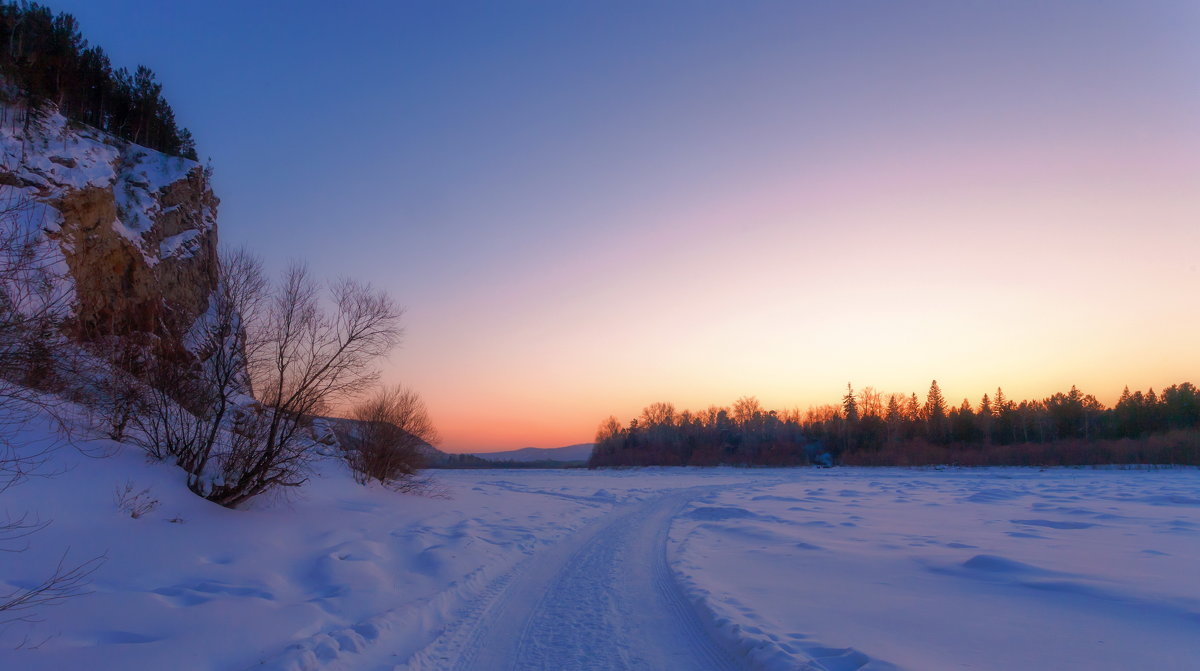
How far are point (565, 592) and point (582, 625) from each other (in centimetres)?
185

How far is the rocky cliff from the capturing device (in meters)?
15.9

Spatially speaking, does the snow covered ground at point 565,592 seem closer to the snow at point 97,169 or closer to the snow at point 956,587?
the snow at point 956,587

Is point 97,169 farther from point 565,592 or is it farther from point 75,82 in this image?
point 565,592

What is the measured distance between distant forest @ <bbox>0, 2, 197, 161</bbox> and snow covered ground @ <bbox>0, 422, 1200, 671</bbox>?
2100cm

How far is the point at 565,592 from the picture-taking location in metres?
8.71

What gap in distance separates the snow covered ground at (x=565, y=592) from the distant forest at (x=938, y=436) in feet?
179

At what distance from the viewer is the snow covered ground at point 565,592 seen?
5.80 m

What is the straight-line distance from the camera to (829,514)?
20125 millimetres

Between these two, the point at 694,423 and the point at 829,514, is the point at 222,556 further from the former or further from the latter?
the point at 694,423

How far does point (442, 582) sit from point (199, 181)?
26.8 metres

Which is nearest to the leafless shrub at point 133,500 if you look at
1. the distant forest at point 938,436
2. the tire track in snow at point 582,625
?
the tire track in snow at point 582,625

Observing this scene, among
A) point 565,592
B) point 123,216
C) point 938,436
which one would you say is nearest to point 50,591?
point 565,592

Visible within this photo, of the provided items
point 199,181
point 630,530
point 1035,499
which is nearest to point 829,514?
point 630,530

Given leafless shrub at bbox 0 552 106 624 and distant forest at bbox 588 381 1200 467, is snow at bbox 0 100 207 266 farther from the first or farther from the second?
distant forest at bbox 588 381 1200 467
